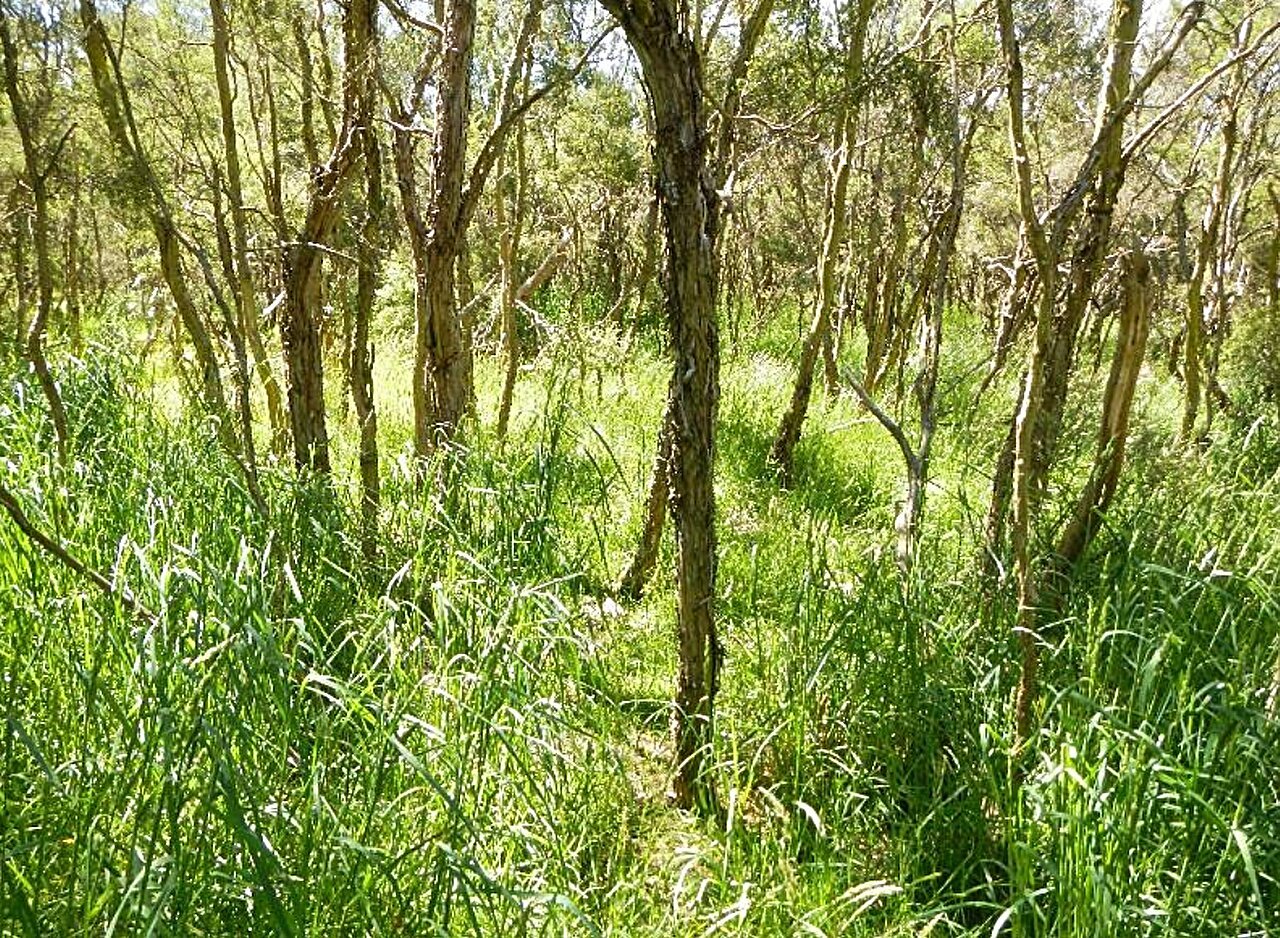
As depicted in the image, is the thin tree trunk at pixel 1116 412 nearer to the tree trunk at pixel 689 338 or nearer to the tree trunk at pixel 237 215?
the tree trunk at pixel 689 338

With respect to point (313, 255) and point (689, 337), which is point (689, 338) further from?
point (313, 255)

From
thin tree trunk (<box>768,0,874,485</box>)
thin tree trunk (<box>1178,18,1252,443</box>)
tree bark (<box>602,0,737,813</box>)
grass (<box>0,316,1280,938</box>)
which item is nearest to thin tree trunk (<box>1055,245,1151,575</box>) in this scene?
grass (<box>0,316,1280,938</box>)

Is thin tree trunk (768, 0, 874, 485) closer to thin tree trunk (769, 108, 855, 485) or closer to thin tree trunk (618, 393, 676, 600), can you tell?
thin tree trunk (769, 108, 855, 485)

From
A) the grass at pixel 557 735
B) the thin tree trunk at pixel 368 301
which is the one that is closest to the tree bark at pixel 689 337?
the grass at pixel 557 735

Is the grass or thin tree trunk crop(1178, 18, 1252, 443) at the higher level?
thin tree trunk crop(1178, 18, 1252, 443)

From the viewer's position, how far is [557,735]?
2.38 m

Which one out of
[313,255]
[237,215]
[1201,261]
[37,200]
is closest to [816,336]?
[1201,261]

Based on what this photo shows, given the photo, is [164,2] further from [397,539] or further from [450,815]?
[450,815]

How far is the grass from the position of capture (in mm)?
1740

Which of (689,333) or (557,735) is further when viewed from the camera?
(557,735)

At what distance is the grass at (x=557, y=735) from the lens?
5.71ft

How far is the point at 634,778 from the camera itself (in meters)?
2.54

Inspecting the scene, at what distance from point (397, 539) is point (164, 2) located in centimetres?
710

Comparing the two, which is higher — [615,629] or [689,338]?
[689,338]
